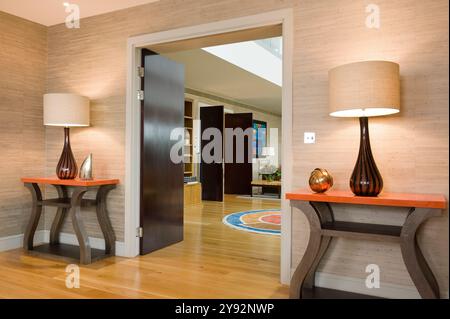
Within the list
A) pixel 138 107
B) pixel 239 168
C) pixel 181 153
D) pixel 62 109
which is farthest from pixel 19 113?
pixel 239 168

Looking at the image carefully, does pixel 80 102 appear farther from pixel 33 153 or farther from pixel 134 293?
pixel 134 293

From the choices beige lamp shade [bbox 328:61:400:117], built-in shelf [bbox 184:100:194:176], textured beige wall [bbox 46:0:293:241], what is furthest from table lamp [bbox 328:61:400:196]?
built-in shelf [bbox 184:100:194:176]

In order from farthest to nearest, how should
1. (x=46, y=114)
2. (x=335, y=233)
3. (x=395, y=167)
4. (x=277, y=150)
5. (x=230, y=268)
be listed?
(x=277, y=150) < (x=46, y=114) < (x=230, y=268) < (x=395, y=167) < (x=335, y=233)

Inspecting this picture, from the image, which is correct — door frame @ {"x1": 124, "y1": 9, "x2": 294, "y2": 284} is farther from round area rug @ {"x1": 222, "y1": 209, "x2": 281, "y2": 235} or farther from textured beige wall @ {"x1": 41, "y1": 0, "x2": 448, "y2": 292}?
round area rug @ {"x1": 222, "y1": 209, "x2": 281, "y2": 235}

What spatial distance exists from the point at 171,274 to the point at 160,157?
1.25 metres

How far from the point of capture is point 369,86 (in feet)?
6.84

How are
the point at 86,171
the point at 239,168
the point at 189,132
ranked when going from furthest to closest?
the point at 239,168 < the point at 189,132 < the point at 86,171

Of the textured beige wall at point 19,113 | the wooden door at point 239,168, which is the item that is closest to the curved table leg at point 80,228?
the textured beige wall at point 19,113

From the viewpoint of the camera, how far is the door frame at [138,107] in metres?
2.71

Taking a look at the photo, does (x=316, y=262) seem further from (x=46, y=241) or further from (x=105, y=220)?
(x=46, y=241)
